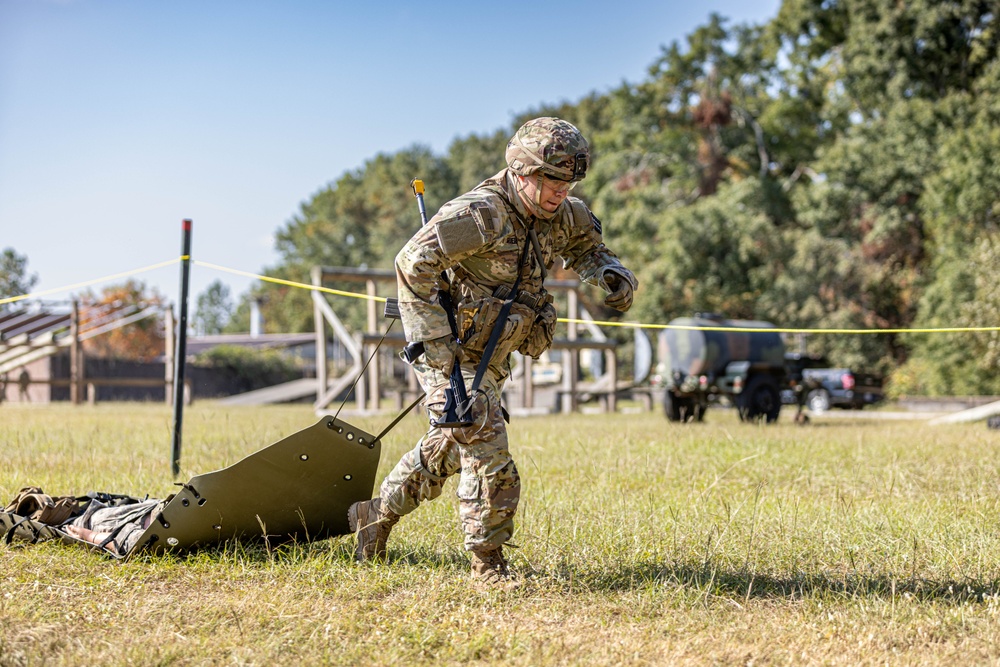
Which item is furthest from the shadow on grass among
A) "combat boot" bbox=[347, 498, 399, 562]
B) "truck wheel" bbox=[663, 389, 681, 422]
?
"truck wheel" bbox=[663, 389, 681, 422]

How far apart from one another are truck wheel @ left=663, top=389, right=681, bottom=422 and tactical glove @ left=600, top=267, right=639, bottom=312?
1104cm

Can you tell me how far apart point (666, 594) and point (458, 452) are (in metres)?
1.01

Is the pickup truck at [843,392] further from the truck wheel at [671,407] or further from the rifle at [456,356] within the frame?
the rifle at [456,356]

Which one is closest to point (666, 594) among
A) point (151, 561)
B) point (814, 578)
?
point (814, 578)

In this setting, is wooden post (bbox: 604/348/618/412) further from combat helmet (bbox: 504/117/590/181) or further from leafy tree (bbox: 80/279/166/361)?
leafy tree (bbox: 80/279/166/361)

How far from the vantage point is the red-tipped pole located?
661cm

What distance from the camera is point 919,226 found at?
30.7 meters

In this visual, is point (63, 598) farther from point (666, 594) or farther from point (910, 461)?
point (910, 461)

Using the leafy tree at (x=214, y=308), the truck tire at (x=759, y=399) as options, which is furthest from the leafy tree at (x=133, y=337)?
the leafy tree at (x=214, y=308)

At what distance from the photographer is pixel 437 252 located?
3.83 meters

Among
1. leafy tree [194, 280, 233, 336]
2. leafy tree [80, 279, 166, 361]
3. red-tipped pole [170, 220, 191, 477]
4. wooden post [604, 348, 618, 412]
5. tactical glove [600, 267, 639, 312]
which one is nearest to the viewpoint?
tactical glove [600, 267, 639, 312]

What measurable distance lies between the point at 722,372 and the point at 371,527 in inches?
458

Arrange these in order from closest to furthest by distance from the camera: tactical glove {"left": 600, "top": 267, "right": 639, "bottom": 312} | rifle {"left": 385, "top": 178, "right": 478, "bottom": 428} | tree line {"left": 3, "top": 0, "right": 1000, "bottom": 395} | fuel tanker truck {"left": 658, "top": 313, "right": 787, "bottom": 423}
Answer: rifle {"left": 385, "top": 178, "right": 478, "bottom": 428}, tactical glove {"left": 600, "top": 267, "right": 639, "bottom": 312}, fuel tanker truck {"left": 658, "top": 313, "right": 787, "bottom": 423}, tree line {"left": 3, "top": 0, "right": 1000, "bottom": 395}

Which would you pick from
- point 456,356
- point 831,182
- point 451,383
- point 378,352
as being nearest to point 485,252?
point 456,356
